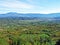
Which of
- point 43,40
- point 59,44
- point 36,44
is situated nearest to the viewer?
point 59,44

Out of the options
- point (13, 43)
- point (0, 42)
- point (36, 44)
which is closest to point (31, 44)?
point (36, 44)

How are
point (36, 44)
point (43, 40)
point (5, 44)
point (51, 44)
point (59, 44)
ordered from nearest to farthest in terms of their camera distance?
1. point (59, 44)
2. point (5, 44)
3. point (36, 44)
4. point (51, 44)
5. point (43, 40)

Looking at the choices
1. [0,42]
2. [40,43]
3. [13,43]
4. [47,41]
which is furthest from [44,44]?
[0,42]

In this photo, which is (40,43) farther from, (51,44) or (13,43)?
(13,43)

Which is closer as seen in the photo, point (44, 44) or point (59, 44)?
point (59, 44)

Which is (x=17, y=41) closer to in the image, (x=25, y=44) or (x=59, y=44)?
(x=25, y=44)

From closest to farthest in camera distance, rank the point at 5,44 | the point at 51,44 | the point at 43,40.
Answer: the point at 5,44 → the point at 51,44 → the point at 43,40

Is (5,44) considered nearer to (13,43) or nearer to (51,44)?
(13,43)

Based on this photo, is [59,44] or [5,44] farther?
→ [5,44]

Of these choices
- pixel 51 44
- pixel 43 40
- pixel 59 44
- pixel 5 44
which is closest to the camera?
pixel 59 44
